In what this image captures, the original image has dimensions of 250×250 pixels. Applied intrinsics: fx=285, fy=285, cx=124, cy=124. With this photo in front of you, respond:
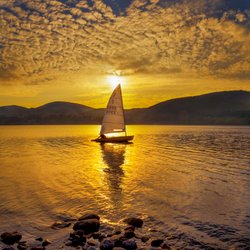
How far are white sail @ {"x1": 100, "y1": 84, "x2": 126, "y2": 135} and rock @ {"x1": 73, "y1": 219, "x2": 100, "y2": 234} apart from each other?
Answer: 5749cm

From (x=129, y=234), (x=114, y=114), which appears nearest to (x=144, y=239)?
(x=129, y=234)

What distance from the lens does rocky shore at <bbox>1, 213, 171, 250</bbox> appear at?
13789 mm

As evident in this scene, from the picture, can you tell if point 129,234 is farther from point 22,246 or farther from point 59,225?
point 22,246

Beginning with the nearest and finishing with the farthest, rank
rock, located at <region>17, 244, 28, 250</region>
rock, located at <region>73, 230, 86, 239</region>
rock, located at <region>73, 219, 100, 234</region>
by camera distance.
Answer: rock, located at <region>17, 244, 28, 250</region> < rock, located at <region>73, 230, 86, 239</region> < rock, located at <region>73, 219, 100, 234</region>

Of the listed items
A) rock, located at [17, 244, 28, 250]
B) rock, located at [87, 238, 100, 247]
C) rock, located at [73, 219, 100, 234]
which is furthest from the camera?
rock, located at [73, 219, 100, 234]

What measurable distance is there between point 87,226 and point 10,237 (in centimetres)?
407

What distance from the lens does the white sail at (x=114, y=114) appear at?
73.3m

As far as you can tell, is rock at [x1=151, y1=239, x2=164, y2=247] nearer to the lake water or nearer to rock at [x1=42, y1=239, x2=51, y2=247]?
the lake water

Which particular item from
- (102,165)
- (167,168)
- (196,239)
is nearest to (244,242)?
(196,239)

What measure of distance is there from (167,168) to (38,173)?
Answer: 17.1m

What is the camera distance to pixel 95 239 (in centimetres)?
1497

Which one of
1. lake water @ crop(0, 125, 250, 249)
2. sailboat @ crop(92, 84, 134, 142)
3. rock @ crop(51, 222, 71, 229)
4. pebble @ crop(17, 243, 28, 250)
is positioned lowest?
lake water @ crop(0, 125, 250, 249)

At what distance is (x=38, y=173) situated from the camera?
36.0 m

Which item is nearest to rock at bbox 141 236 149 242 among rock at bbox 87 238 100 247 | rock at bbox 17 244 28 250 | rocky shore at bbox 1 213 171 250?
rocky shore at bbox 1 213 171 250
